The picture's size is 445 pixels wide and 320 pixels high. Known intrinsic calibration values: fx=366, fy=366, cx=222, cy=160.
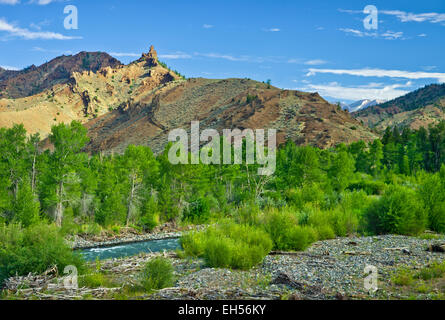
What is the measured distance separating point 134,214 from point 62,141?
31.7 ft

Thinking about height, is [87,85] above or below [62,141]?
above

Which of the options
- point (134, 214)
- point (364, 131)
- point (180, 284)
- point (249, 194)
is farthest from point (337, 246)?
point (364, 131)

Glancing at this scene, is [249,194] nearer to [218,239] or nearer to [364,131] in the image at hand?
[218,239]

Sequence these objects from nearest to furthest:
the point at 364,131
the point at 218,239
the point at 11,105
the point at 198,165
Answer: the point at 218,239, the point at 198,165, the point at 364,131, the point at 11,105

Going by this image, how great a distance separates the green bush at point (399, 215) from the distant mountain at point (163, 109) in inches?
2116

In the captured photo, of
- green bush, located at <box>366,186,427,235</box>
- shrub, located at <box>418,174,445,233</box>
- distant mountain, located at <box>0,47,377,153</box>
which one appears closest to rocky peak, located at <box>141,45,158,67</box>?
distant mountain, located at <box>0,47,377,153</box>

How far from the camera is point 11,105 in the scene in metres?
138

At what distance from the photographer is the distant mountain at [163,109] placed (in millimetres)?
89938

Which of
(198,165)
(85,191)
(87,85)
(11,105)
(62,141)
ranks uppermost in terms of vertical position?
(87,85)

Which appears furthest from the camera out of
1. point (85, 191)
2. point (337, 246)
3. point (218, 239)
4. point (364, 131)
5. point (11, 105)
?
point (11, 105)

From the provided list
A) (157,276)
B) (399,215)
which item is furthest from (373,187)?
(157,276)

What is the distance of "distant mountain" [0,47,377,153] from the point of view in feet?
295

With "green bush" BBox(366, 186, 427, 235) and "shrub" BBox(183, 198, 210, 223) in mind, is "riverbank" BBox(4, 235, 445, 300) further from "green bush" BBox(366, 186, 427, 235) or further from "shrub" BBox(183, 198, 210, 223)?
"shrub" BBox(183, 198, 210, 223)

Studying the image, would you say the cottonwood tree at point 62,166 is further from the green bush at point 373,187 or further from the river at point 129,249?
the green bush at point 373,187
